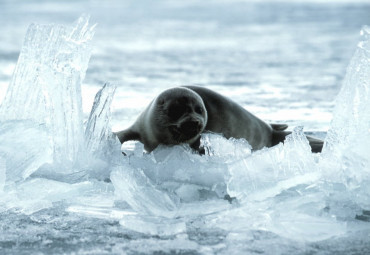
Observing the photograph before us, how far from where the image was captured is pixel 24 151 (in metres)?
3.03

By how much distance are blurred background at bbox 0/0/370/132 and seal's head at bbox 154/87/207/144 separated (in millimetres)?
841

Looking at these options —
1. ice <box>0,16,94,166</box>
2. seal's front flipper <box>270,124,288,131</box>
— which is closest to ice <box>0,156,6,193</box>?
ice <box>0,16,94,166</box>

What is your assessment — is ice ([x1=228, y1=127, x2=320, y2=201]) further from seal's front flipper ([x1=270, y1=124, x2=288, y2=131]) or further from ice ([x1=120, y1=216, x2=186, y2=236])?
seal's front flipper ([x1=270, y1=124, x2=288, y2=131])

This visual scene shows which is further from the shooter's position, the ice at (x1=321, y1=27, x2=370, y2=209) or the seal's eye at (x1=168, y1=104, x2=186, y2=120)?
the seal's eye at (x1=168, y1=104, x2=186, y2=120)

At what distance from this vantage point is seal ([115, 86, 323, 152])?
3.87m

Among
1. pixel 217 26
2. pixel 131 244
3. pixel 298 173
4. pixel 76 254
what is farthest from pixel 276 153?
pixel 217 26

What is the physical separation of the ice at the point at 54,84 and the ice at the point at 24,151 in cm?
8

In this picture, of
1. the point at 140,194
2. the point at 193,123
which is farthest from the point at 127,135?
the point at 140,194

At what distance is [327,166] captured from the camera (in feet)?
9.27

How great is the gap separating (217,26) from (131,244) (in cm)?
1334

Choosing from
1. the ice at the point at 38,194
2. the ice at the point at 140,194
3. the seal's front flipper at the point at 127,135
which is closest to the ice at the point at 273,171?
the ice at the point at 140,194

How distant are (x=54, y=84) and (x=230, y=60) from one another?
649 centimetres

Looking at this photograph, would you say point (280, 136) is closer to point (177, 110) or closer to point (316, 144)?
point (316, 144)

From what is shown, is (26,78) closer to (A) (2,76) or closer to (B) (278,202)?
(B) (278,202)
